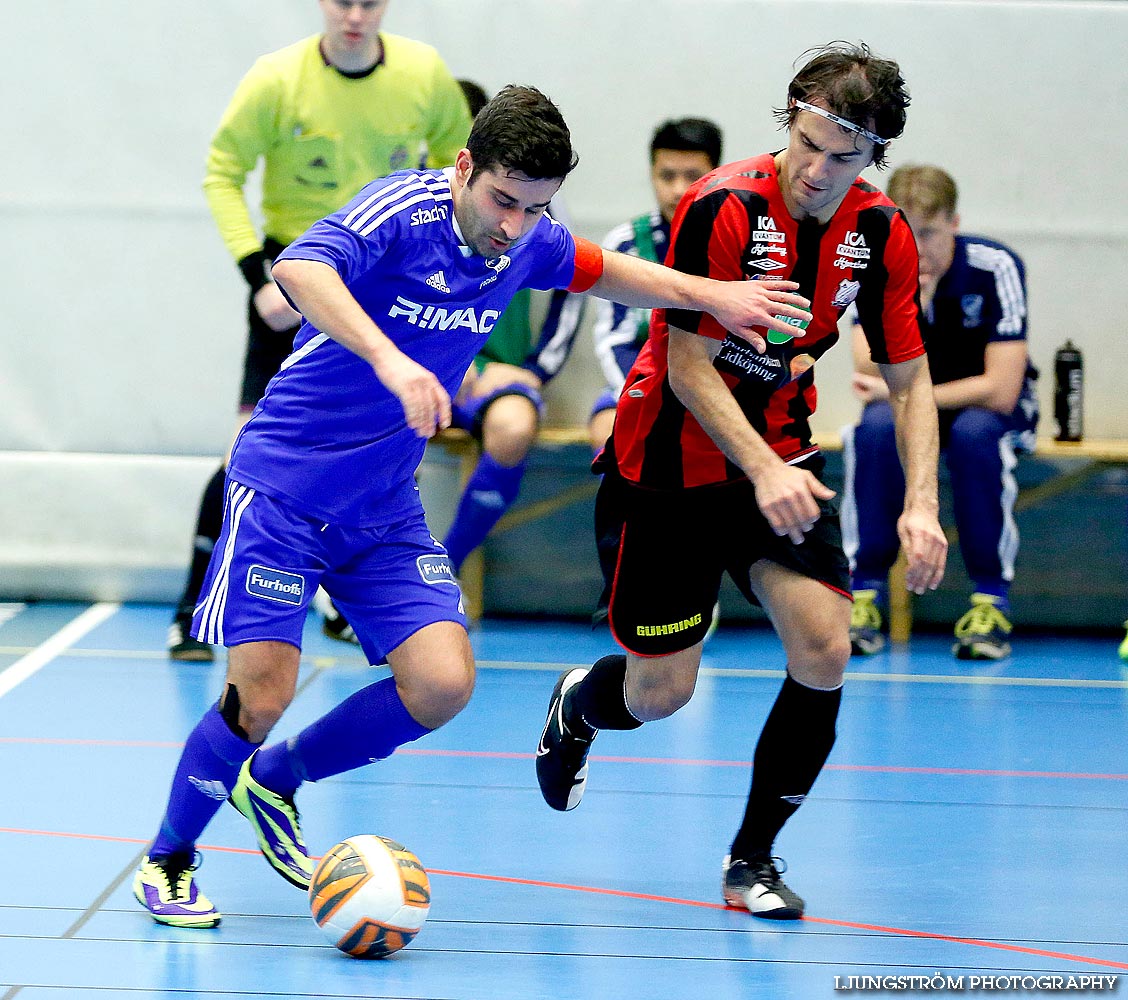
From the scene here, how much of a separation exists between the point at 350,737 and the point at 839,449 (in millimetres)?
3591

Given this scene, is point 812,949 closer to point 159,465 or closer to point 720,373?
point 720,373

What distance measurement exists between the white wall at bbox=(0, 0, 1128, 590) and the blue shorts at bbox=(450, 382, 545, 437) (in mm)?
691

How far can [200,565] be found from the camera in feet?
19.6

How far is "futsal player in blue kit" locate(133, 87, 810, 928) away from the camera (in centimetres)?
313

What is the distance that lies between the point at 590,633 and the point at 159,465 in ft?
6.67

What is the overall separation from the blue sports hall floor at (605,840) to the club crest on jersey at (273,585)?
701 mm

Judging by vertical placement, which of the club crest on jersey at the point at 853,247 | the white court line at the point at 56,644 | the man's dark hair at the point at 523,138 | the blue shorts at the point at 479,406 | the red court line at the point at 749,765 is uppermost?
the man's dark hair at the point at 523,138

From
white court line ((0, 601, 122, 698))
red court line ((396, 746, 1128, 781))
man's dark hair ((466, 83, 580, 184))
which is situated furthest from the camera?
white court line ((0, 601, 122, 698))

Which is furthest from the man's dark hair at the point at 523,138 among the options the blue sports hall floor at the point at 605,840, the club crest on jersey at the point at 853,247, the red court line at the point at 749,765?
the red court line at the point at 749,765

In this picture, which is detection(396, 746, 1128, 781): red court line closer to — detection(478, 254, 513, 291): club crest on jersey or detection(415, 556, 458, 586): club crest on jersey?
detection(415, 556, 458, 586): club crest on jersey

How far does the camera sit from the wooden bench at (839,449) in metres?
6.41

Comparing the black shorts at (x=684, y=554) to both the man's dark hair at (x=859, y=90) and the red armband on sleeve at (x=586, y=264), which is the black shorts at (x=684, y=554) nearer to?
the red armband on sleeve at (x=586, y=264)

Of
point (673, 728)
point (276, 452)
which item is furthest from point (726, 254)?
point (673, 728)

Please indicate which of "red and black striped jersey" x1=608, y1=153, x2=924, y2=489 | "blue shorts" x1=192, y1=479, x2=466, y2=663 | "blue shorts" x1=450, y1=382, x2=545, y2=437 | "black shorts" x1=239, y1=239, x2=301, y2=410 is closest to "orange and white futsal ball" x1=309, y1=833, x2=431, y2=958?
"blue shorts" x1=192, y1=479, x2=466, y2=663
